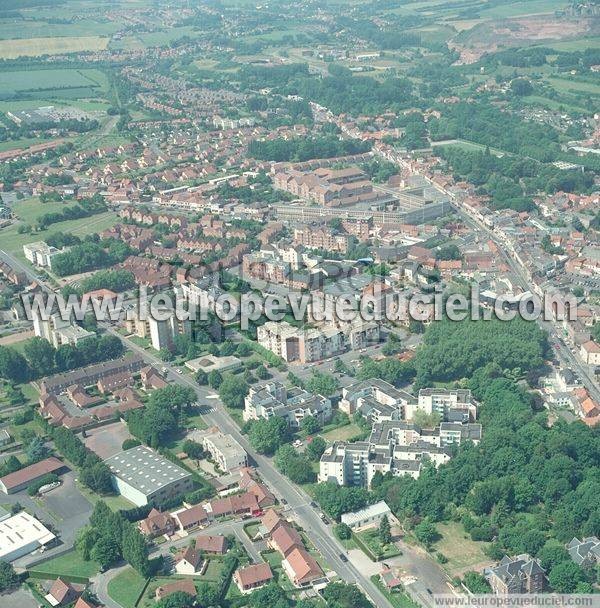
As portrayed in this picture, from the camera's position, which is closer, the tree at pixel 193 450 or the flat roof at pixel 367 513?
the flat roof at pixel 367 513

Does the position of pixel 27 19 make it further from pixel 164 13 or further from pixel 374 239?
pixel 374 239

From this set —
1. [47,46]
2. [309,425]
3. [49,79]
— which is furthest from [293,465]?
[47,46]

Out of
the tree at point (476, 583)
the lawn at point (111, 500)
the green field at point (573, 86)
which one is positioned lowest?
the green field at point (573, 86)

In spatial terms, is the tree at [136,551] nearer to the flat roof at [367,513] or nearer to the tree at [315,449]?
the flat roof at [367,513]

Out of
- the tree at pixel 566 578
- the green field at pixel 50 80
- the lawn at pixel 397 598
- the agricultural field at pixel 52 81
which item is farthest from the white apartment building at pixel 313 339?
the green field at pixel 50 80

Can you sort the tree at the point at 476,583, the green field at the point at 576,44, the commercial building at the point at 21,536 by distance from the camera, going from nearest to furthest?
the tree at the point at 476,583 → the commercial building at the point at 21,536 → the green field at the point at 576,44

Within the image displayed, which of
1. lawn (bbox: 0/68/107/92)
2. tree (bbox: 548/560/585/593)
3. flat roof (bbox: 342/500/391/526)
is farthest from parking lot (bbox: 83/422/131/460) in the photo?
lawn (bbox: 0/68/107/92)
